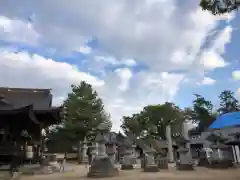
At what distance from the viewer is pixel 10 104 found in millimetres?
17156

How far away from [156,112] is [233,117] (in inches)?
787

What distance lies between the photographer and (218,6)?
830 centimetres

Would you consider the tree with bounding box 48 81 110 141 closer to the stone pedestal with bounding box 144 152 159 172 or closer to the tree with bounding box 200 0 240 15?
the stone pedestal with bounding box 144 152 159 172

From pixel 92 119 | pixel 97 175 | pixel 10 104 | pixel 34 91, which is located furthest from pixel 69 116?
pixel 97 175

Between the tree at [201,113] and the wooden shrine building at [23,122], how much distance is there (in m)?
43.8

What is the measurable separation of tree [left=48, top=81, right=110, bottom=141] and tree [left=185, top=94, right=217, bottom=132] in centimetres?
2948

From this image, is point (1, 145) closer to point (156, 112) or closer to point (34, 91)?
point (34, 91)

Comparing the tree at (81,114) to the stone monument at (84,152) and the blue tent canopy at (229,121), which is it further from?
the blue tent canopy at (229,121)

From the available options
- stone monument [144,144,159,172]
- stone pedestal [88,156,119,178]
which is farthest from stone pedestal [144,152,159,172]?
stone pedestal [88,156,119,178]

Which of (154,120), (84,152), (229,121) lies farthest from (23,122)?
(154,120)

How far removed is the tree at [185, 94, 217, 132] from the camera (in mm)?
56000

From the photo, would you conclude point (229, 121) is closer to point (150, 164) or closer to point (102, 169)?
point (150, 164)

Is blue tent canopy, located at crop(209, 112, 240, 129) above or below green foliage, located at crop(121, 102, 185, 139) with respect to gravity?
below

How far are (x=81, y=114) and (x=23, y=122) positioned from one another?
56.0ft
